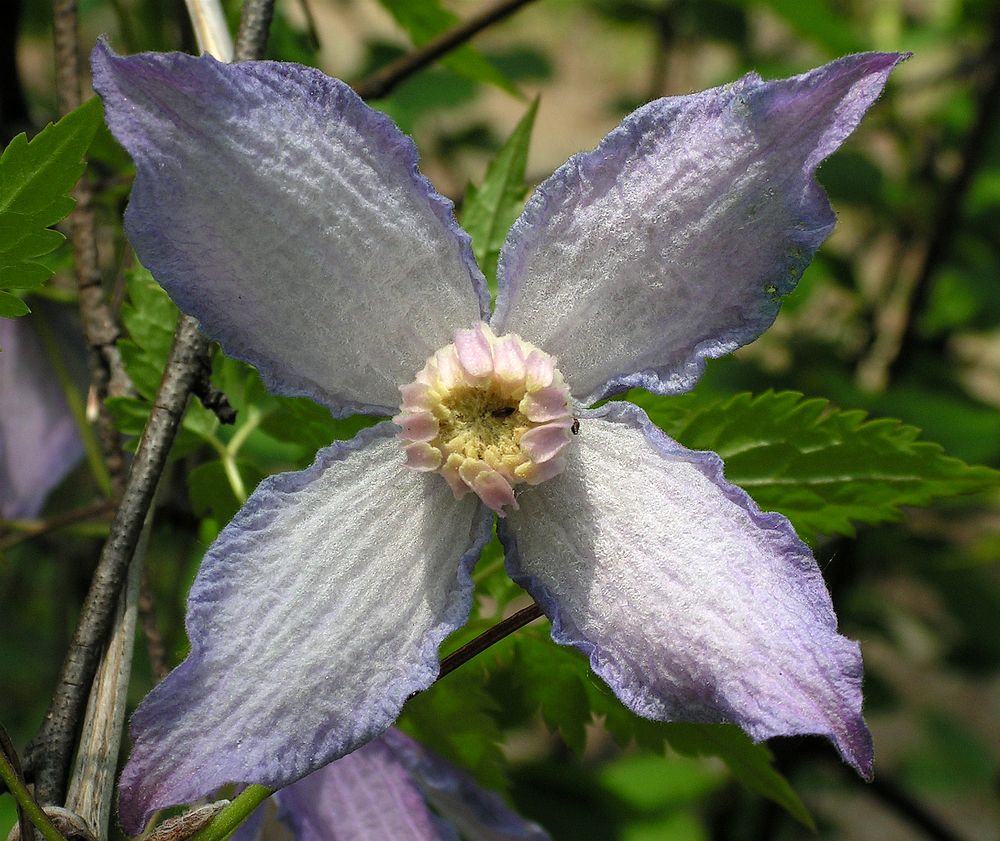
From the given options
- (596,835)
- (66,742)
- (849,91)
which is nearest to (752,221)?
(849,91)

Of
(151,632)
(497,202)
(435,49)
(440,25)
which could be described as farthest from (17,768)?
(440,25)

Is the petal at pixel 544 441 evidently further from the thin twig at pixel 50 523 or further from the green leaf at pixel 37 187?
the thin twig at pixel 50 523

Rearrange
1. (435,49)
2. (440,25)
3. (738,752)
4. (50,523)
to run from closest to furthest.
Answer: (738,752), (50,523), (435,49), (440,25)

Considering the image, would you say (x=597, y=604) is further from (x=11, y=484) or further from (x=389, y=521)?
(x=11, y=484)

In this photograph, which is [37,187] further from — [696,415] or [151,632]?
[696,415]

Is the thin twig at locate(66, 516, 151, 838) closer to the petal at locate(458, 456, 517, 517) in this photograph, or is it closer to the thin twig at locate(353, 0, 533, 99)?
the petal at locate(458, 456, 517, 517)

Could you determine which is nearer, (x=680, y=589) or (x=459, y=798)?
(x=680, y=589)
